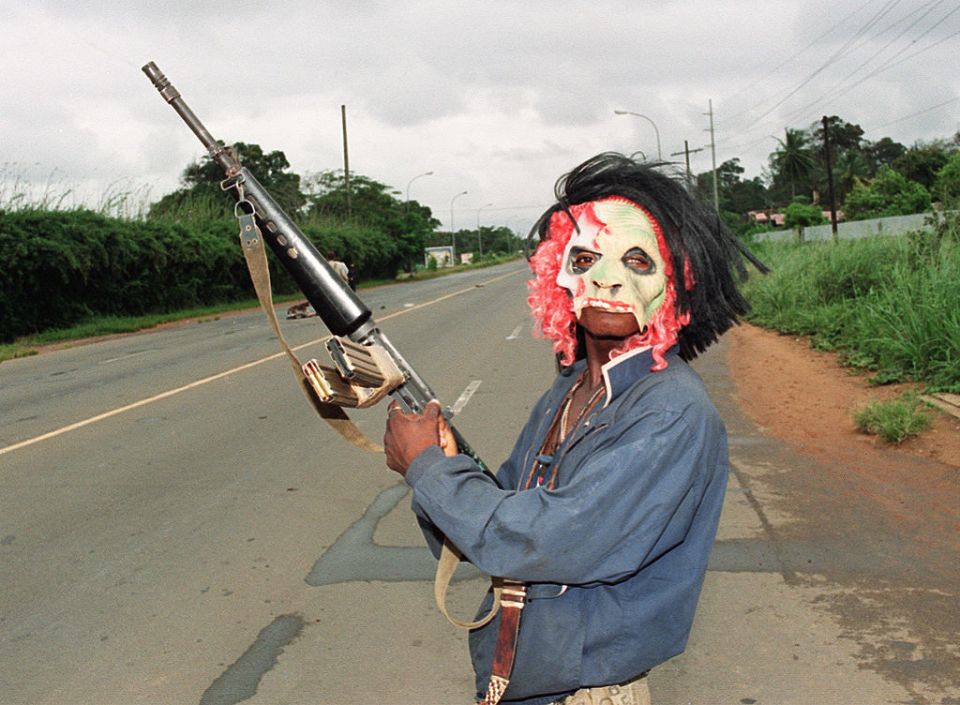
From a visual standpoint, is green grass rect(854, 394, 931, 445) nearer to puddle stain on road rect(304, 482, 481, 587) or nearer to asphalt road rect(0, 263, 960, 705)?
asphalt road rect(0, 263, 960, 705)

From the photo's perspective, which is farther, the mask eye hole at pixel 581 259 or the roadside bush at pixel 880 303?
the roadside bush at pixel 880 303

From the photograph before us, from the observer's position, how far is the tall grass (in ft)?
31.6

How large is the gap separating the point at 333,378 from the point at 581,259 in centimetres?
62

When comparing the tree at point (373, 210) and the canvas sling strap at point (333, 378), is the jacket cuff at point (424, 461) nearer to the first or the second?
the canvas sling strap at point (333, 378)

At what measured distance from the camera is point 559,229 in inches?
84.4

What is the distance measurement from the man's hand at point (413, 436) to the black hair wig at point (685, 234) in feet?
1.76

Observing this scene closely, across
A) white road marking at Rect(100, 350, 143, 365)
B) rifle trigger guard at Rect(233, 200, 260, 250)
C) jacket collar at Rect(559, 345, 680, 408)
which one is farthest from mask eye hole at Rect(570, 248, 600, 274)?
white road marking at Rect(100, 350, 143, 365)

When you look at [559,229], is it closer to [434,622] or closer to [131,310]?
[434,622]

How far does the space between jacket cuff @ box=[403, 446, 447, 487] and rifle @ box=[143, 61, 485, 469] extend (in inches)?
7.1

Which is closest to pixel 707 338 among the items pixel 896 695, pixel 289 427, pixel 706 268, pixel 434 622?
pixel 706 268

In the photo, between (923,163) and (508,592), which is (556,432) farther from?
(923,163)

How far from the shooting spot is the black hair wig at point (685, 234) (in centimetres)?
196

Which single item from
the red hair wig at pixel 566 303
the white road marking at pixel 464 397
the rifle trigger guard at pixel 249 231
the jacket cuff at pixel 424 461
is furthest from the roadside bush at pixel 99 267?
the jacket cuff at pixel 424 461

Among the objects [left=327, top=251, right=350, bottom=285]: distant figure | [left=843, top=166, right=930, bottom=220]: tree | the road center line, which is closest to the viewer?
[left=327, top=251, right=350, bottom=285]: distant figure
